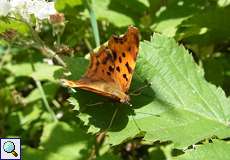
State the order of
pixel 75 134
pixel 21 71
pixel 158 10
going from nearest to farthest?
pixel 75 134 < pixel 158 10 < pixel 21 71

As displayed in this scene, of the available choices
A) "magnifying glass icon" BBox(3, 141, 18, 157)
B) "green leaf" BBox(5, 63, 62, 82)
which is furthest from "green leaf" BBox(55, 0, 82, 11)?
"magnifying glass icon" BBox(3, 141, 18, 157)

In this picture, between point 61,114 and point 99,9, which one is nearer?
point 99,9

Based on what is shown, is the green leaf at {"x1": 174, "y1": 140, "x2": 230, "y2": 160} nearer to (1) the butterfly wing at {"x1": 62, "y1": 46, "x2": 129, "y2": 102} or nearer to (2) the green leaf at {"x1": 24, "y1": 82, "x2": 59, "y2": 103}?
(1) the butterfly wing at {"x1": 62, "y1": 46, "x2": 129, "y2": 102}

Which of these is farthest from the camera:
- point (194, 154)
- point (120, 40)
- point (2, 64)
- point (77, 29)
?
point (2, 64)

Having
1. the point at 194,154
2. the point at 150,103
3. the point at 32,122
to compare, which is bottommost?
the point at 32,122

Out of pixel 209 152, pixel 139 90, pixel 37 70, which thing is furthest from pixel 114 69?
pixel 37 70

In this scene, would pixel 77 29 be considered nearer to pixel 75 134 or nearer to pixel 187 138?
pixel 75 134

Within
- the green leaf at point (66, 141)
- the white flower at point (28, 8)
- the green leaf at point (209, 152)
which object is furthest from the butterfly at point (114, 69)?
the green leaf at point (66, 141)

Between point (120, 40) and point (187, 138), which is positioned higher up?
point (120, 40)

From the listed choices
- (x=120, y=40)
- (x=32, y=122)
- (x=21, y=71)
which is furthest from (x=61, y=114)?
(x=120, y=40)
